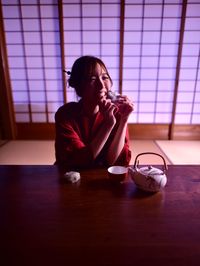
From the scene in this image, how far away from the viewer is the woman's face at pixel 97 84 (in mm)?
1262

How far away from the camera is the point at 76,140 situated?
48.0 inches

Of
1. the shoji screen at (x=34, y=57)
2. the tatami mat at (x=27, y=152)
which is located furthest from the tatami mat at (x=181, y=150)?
the shoji screen at (x=34, y=57)

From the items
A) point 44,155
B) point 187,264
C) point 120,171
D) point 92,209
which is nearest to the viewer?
point 187,264

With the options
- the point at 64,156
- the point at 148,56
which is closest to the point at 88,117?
the point at 64,156

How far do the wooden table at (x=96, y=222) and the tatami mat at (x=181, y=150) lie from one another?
214 centimetres

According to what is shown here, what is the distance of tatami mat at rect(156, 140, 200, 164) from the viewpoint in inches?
120

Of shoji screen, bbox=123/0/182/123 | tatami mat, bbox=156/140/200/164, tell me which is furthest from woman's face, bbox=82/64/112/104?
shoji screen, bbox=123/0/182/123

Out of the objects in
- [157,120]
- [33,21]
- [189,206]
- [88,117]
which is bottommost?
[157,120]

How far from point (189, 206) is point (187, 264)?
28 cm

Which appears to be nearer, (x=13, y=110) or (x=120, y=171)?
(x=120, y=171)

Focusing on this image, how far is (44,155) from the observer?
326 centimetres

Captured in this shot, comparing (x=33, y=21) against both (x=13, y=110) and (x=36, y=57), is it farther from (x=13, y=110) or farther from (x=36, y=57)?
(x=13, y=110)

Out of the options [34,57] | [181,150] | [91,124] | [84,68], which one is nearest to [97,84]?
[84,68]

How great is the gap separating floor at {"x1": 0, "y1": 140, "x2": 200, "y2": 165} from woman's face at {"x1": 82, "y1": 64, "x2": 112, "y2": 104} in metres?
1.77
